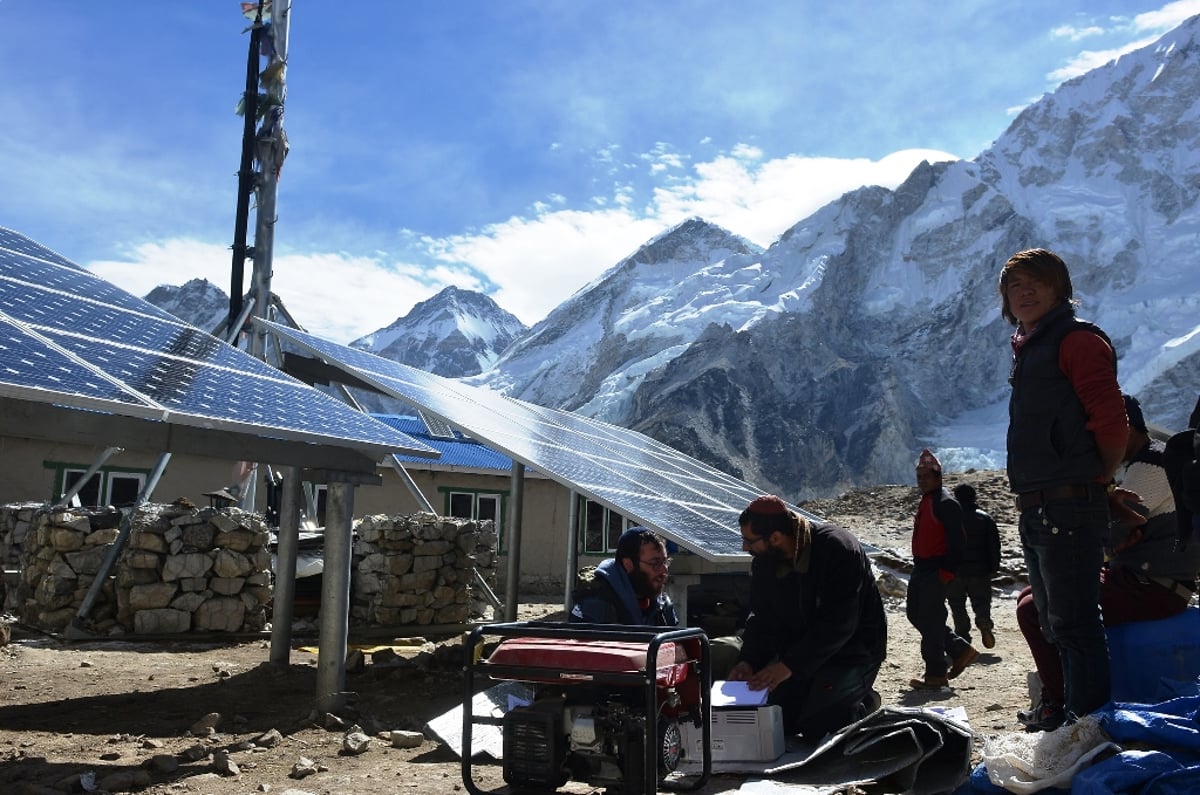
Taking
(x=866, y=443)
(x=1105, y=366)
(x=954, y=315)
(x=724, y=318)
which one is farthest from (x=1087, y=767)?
(x=724, y=318)

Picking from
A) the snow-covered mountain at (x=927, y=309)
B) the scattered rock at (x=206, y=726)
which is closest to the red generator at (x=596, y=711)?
the scattered rock at (x=206, y=726)

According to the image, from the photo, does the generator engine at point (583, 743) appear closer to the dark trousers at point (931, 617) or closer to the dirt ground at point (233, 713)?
the dirt ground at point (233, 713)

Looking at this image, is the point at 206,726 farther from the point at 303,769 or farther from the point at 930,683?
the point at 930,683

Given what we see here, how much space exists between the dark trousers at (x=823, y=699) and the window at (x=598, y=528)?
14699 mm

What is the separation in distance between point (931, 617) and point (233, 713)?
470 centimetres

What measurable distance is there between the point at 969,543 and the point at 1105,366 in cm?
439

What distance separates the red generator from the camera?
3318mm

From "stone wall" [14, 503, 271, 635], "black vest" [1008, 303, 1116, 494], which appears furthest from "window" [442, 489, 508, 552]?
"black vest" [1008, 303, 1116, 494]

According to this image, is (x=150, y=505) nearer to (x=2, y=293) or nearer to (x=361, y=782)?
(x=2, y=293)

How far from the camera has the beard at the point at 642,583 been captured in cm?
489

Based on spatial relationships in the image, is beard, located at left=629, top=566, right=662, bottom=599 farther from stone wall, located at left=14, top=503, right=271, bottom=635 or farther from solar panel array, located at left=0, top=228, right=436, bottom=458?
stone wall, located at left=14, top=503, right=271, bottom=635

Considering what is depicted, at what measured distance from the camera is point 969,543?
7.54 metres

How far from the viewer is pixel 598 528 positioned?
1984cm

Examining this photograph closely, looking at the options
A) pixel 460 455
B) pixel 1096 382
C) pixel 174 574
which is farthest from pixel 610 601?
pixel 460 455
